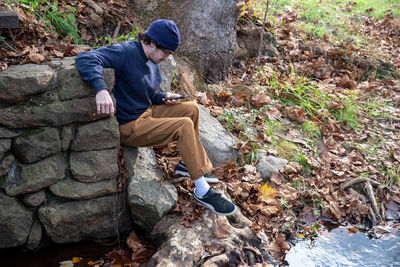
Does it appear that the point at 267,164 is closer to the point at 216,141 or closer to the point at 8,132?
the point at 216,141

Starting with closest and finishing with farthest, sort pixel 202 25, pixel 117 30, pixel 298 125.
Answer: pixel 117 30
pixel 298 125
pixel 202 25

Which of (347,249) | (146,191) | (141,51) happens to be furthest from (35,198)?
(347,249)

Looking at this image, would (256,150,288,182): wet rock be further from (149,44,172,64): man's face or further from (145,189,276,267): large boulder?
(149,44,172,64): man's face

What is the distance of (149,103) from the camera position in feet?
11.5

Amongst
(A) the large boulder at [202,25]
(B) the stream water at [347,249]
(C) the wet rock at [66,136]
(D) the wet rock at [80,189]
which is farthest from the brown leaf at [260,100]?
(C) the wet rock at [66,136]

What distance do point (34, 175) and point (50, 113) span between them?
1.98ft

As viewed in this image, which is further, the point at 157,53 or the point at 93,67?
the point at 157,53

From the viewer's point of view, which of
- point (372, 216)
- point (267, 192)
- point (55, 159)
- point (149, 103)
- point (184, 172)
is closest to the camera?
point (55, 159)

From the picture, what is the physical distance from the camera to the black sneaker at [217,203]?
3.27 meters

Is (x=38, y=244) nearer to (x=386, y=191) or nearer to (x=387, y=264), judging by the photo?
(x=387, y=264)

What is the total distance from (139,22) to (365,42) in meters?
5.73

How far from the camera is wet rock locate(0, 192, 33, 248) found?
302 cm

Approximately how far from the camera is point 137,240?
3.39 meters

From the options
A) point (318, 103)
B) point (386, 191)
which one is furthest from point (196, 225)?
point (318, 103)
